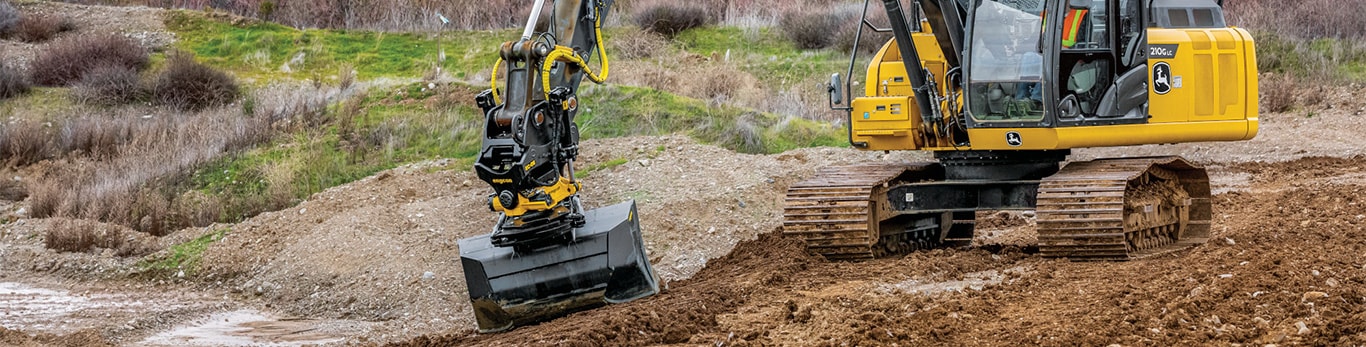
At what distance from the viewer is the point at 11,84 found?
2052 cm

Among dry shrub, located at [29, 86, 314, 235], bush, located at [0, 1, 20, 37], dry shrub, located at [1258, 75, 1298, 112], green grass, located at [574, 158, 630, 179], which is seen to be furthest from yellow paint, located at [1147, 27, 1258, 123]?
bush, located at [0, 1, 20, 37]

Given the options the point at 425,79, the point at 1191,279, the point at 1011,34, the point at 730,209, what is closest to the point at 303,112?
the point at 425,79

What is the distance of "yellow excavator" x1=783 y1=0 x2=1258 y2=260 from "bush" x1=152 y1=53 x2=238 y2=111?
466 inches

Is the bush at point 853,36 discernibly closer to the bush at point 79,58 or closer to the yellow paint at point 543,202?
the bush at point 79,58

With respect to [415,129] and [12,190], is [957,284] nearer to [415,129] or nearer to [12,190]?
[415,129]

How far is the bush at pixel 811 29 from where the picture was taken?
2441cm

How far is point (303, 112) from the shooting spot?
1808cm

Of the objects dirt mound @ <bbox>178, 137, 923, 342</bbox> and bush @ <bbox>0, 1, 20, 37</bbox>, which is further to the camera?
bush @ <bbox>0, 1, 20, 37</bbox>

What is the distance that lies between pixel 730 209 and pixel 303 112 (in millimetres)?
7080

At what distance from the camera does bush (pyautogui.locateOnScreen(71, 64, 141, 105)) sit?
20.1 meters

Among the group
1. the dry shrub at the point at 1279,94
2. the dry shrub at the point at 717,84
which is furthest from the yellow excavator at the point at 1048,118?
the dry shrub at the point at 1279,94

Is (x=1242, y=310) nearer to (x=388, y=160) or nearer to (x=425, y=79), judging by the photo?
(x=388, y=160)

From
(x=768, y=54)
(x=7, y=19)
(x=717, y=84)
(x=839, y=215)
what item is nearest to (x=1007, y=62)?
(x=839, y=215)

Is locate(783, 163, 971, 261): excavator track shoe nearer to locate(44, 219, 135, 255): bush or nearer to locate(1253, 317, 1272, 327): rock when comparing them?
locate(1253, 317, 1272, 327): rock
